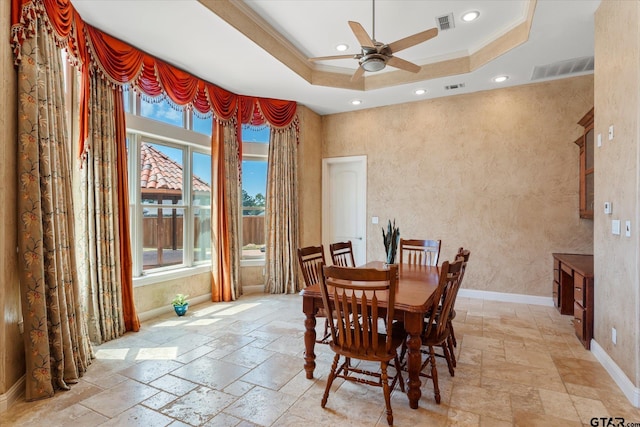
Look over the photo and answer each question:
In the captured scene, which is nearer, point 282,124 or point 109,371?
point 109,371

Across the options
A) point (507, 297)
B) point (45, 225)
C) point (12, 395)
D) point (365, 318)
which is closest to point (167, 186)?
point (45, 225)

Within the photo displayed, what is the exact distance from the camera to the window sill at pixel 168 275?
389cm

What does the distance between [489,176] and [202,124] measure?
4.26 meters

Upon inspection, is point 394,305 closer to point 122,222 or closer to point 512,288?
point 122,222

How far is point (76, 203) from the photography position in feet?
10.2

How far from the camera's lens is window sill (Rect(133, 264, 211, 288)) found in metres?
3.89

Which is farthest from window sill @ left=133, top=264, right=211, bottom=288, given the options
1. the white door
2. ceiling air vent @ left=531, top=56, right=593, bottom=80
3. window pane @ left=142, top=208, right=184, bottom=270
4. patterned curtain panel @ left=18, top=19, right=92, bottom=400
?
ceiling air vent @ left=531, top=56, right=593, bottom=80

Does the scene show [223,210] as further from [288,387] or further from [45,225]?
[288,387]

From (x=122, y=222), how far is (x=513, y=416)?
3787 millimetres

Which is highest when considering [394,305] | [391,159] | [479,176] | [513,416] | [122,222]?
[391,159]

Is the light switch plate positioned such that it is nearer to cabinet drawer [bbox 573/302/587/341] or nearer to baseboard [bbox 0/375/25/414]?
cabinet drawer [bbox 573/302/587/341]

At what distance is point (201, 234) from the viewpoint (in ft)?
15.9

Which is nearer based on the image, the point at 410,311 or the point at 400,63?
the point at 410,311

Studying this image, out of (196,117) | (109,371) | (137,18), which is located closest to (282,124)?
(196,117)
